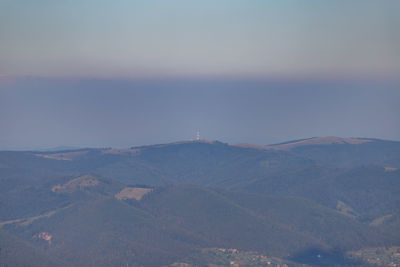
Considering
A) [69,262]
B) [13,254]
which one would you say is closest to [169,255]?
[69,262]

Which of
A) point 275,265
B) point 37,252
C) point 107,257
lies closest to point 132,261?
point 107,257

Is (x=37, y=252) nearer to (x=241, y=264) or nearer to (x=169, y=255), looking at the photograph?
(x=169, y=255)

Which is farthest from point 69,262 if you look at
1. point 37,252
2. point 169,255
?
point 169,255

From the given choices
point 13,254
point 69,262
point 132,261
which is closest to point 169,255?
point 132,261

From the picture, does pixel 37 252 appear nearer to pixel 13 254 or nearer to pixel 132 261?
pixel 13 254

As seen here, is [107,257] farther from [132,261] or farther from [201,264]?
[201,264]

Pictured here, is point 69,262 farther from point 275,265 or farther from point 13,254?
point 275,265
